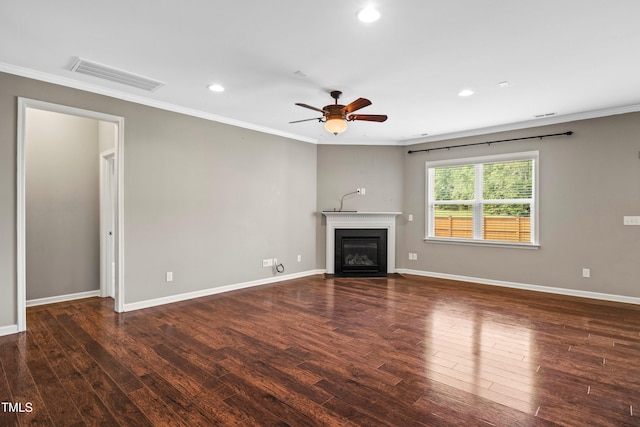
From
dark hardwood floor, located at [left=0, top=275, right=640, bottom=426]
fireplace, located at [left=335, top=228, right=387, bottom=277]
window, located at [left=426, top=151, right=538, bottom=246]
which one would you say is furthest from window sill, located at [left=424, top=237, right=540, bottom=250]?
dark hardwood floor, located at [left=0, top=275, right=640, bottom=426]

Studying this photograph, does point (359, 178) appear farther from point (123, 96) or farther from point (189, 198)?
point (123, 96)

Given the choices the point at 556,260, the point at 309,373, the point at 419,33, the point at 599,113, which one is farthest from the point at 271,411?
the point at 599,113

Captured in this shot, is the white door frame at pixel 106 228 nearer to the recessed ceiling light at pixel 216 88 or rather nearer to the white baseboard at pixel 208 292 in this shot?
the white baseboard at pixel 208 292

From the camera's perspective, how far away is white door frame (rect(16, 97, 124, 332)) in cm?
331

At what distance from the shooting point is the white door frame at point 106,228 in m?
4.71

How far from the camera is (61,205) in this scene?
452cm

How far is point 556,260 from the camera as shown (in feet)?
16.3

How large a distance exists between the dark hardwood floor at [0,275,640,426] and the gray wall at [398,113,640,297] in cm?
59

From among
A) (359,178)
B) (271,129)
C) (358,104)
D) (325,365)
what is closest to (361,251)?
(359,178)

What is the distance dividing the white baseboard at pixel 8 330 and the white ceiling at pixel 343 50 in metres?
2.55

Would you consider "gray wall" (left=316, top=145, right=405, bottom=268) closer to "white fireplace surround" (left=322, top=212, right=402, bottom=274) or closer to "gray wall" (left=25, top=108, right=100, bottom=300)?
"white fireplace surround" (left=322, top=212, right=402, bottom=274)

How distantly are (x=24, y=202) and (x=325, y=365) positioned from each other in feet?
11.3

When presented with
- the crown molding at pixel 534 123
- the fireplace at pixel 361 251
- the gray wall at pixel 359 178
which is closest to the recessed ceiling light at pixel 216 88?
the gray wall at pixel 359 178

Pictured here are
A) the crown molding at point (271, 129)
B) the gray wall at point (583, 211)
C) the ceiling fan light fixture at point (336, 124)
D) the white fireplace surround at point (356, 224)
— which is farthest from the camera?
the white fireplace surround at point (356, 224)
